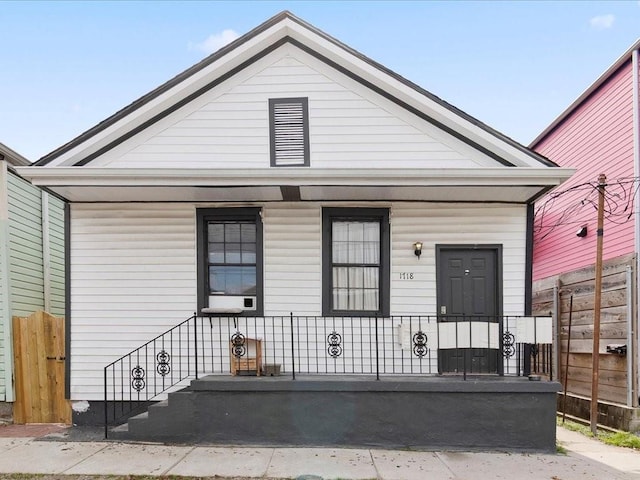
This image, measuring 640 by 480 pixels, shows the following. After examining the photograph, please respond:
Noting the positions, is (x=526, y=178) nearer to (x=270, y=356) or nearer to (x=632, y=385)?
(x=632, y=385)

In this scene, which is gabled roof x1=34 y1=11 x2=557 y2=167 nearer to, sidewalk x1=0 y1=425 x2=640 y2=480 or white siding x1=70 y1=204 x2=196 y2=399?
white siding x1=70 y1=204 x2=196 y2=399

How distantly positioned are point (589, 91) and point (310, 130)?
6.03m

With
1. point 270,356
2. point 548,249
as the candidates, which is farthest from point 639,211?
point 270,356

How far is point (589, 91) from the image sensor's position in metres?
8.96

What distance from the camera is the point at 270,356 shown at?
6.85m

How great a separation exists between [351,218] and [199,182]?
2.40 metres

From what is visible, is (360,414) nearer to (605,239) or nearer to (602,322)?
(602,322)

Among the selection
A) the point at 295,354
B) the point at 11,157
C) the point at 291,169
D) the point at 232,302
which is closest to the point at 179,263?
the point at 232,302

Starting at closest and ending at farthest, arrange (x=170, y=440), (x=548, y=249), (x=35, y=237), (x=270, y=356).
→ (x=170, y=440) → (x=270, y=356) → (x=35, y=237) → (x=548, y=249)

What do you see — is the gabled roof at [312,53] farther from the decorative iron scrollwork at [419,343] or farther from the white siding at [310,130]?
the decorative iron scrollwork at [419,343]

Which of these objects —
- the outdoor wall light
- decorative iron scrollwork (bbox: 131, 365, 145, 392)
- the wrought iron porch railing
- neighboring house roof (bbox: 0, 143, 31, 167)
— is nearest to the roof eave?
the outdoor wall light

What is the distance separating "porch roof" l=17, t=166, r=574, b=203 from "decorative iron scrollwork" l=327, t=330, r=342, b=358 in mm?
2203

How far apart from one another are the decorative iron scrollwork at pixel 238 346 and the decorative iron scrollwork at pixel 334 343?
1291 millimetres

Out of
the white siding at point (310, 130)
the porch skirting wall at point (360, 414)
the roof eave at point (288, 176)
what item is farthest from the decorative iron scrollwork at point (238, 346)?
the white siding at point (310, 130)
